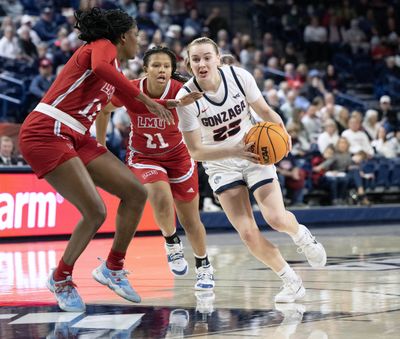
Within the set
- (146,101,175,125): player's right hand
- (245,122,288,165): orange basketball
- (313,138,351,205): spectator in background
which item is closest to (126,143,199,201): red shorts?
(245,122,288,165): orange basketball

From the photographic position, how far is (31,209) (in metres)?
14.0

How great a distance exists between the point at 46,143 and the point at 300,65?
14.9m

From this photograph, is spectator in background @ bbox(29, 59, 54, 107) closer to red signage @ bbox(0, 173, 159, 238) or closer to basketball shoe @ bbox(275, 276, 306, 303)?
red signage @ bbox(0, 173, 159, 238)

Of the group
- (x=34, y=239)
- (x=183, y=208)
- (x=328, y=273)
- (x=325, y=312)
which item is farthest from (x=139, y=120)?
(x=34, y=239)

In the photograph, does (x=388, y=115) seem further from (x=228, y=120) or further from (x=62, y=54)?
(x=228, y=120)

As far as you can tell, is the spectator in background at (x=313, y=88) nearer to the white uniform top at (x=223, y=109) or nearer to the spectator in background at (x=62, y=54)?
the spectator in background at (x=62, y=54)

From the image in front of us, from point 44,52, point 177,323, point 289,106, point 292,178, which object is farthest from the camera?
point 289,106

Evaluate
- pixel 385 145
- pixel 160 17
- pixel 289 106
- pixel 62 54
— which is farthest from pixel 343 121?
pixel 62 54

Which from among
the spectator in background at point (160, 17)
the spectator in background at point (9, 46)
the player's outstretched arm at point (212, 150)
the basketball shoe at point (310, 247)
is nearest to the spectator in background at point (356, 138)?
the spectator in background at point (160, 17)

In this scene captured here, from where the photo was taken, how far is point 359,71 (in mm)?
22984

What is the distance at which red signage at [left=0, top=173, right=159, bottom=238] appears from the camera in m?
13.8

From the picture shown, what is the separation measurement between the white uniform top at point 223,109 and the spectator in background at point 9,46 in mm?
9914

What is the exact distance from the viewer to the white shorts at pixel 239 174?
7598 millimetres

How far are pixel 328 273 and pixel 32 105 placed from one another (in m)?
8.31
